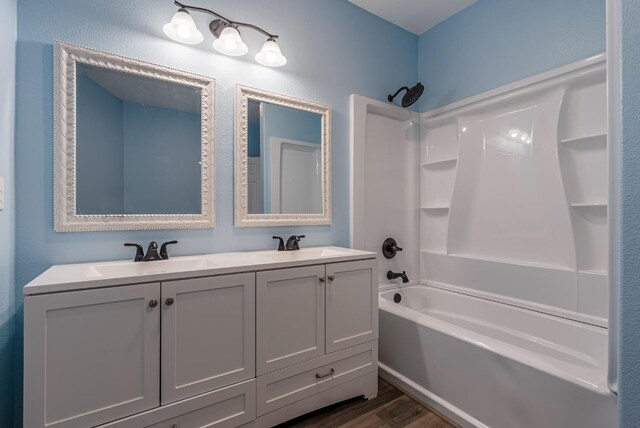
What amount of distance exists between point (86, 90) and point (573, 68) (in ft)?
8.74

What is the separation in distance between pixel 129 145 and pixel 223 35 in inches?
31.0

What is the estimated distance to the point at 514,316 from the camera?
6.78 ft

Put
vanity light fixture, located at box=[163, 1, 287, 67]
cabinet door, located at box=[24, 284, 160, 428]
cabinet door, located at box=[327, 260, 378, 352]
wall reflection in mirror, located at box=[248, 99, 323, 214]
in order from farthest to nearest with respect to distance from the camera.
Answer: wall reflection in mirror, located at box=[248, 99, 323, 214]
cabinet door, located at box=[327, 260, 378, 352]
vanity light fixture, located at box=[163, 1, 287, 67]
cabinet door, located at box=[24, 284, 160, 428]

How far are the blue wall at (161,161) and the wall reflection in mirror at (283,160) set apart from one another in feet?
1.07

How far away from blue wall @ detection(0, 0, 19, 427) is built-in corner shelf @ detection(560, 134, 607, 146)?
2.86 metres

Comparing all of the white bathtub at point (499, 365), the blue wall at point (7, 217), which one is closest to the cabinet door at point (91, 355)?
the blue wall at point (7, 217)

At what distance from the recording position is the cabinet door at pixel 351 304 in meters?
1.62

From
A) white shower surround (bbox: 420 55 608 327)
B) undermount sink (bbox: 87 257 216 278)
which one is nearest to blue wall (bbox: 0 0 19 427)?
undermount sink (bbox: 87 257 216 278)

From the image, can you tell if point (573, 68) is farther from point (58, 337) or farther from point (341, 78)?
point (58, 337)

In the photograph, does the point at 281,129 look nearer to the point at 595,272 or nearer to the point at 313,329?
the point at 313,329

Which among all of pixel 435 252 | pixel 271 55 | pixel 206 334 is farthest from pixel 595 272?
pixel 271 55

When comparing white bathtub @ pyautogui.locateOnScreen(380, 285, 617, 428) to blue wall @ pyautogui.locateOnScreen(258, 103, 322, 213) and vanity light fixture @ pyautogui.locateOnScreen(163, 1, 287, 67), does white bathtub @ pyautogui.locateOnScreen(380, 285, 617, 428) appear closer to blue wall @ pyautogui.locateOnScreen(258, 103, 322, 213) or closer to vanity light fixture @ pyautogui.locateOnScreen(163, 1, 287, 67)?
blue wall @ pyautogui.locateOnScreen(258, 103, 322, 213)

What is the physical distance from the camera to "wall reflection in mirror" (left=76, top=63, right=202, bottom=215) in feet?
4.66

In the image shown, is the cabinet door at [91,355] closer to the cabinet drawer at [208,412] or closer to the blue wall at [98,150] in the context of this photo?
the cabinet drawer at [208,412]
